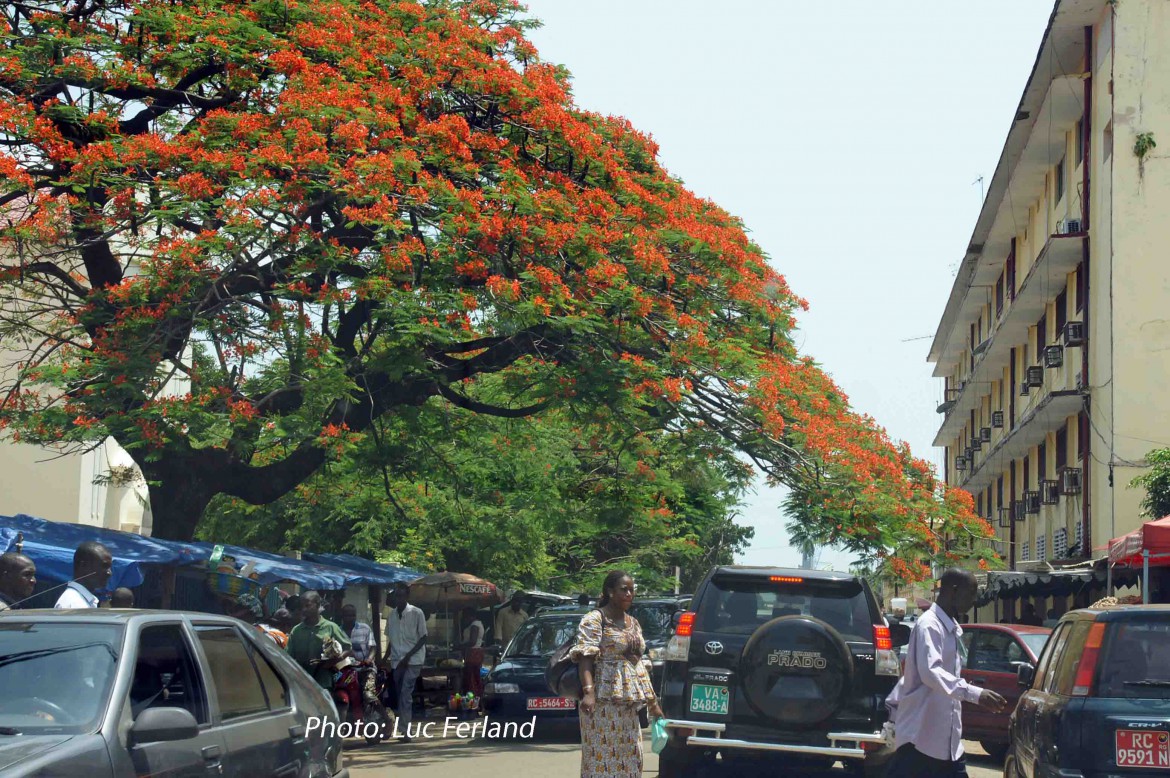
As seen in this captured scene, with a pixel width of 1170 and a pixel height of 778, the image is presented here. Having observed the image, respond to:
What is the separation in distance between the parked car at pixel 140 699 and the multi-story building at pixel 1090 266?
19012 mm

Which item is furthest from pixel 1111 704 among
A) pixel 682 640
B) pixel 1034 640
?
pixel 1034 640

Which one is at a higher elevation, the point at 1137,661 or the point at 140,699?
the point at 1137,661

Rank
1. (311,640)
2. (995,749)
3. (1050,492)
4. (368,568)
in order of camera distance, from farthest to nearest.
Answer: (1050,492)
(368,568)
(995,749)
(311,640)

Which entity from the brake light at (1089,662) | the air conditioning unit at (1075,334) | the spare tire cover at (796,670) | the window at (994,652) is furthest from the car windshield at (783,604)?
the air conditioning unit at (1075,334)

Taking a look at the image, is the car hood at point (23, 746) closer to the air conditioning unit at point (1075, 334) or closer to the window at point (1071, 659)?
the window at point (1071, 659)

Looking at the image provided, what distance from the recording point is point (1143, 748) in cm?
727

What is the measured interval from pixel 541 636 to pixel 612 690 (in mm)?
9688

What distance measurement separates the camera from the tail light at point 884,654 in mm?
10789

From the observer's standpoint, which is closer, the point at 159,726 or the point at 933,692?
the point at 159,726

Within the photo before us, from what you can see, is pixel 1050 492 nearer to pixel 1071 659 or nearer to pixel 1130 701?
pixel 1071 659

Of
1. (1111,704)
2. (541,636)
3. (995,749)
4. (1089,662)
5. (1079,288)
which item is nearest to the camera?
(1111,704)

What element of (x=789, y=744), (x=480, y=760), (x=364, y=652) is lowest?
(x=480, y=760)

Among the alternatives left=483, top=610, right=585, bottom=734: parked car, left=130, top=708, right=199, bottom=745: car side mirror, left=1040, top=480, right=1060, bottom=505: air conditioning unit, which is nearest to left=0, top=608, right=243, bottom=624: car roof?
left=130, top=708, right=199, bottom=745: car side mirror

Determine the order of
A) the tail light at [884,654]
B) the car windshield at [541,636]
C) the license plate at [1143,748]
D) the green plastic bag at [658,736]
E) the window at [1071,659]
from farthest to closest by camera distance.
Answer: the car windshield at [541,636] → the tail light at [884,654] → the green plastic bag at [658,736] → the window at [1071,659] → the license plate at [1143,748]
